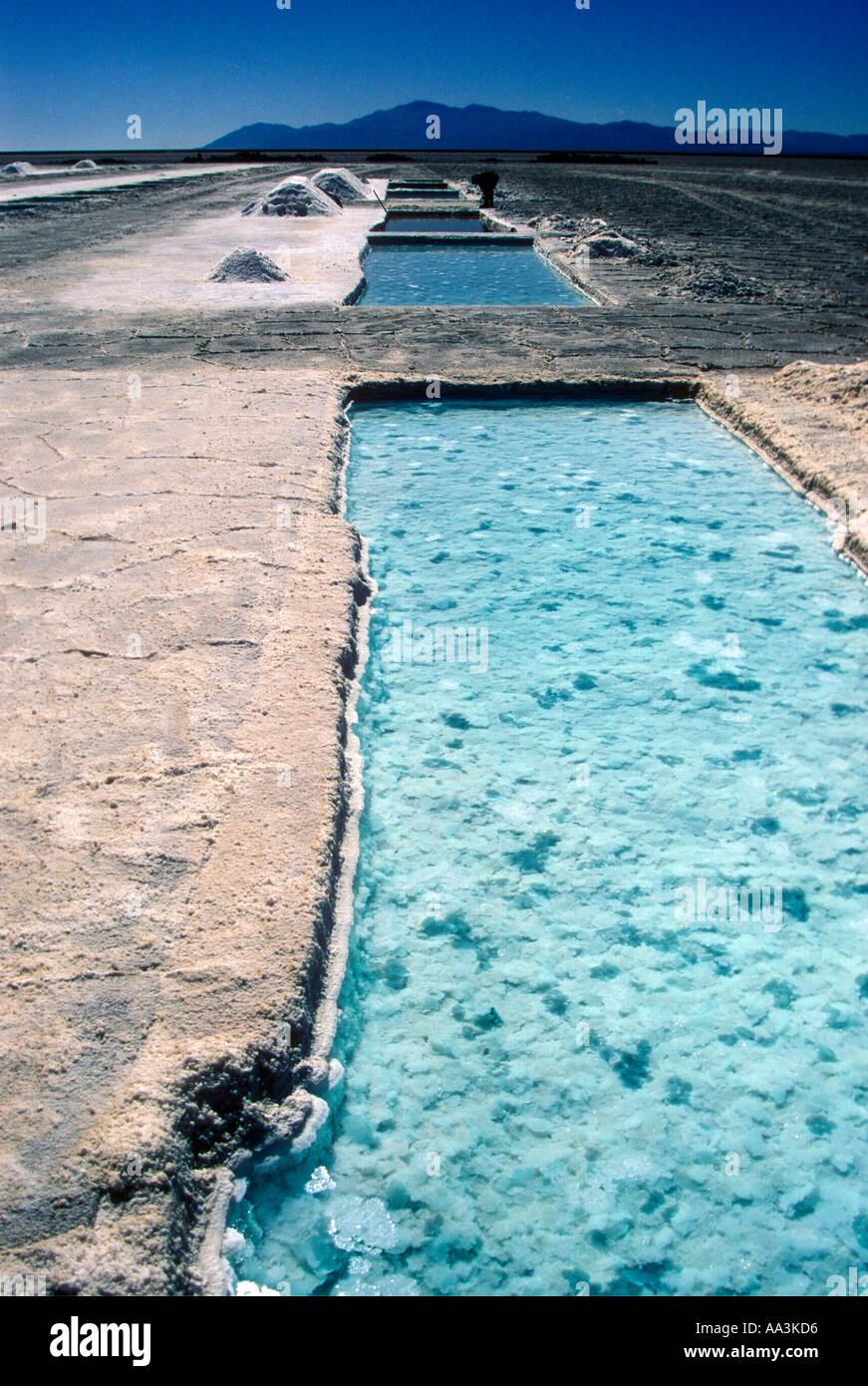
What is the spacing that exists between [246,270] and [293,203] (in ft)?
21.4

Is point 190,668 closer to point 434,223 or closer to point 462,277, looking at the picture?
point 462,277

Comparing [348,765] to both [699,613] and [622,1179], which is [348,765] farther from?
[699,613]

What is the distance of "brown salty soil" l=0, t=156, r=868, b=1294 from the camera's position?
1.28 meters

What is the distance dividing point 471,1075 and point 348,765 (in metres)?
0.83

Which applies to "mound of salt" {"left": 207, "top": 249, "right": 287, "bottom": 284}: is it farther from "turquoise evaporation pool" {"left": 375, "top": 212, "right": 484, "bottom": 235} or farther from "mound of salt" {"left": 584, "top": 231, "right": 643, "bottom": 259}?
"turquoise evaporation pool" {"left": 375, "top": 212, "right": 484, "bottom": 235}

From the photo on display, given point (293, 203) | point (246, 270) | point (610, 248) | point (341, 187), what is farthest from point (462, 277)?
point (341, 187)

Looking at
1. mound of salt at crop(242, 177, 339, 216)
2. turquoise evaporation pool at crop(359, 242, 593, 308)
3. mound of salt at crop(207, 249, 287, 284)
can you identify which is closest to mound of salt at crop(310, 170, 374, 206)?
mound of salt at crop(242, 177, 339, 216)

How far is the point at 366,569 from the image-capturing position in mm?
3240

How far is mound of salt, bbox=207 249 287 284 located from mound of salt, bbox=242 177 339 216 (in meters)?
6.09

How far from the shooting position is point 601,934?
1875mm

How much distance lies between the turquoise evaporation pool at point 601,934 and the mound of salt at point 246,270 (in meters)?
4.98

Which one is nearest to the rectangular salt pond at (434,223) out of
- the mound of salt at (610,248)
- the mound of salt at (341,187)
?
the mound of salt at (341,187)

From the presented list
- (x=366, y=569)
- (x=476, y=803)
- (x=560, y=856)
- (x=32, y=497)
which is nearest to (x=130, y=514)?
(x=32, y=497)

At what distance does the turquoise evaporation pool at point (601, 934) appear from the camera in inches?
53.6
